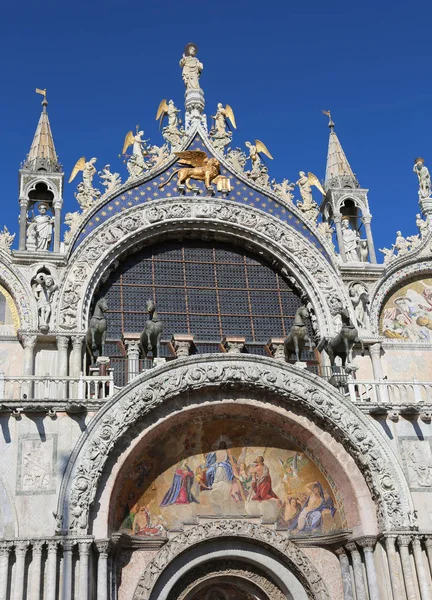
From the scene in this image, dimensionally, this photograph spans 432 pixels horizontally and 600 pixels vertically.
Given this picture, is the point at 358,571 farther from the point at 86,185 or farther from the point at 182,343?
the point at 86,185

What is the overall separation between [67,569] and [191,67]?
1471 centimetres

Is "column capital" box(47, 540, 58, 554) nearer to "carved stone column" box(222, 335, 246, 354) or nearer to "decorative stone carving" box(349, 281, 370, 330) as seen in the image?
"carved stone column" box(222, 335, 246, 354)

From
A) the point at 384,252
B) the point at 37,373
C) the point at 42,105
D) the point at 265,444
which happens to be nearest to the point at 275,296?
the point at 384,252

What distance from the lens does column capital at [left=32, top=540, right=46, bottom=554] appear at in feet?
43.9

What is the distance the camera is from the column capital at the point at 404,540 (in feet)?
47.8

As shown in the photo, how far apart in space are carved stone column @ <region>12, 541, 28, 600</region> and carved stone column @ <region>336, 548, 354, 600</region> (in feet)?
21.0

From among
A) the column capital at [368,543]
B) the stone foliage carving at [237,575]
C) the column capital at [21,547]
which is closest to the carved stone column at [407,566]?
the column capital at [368,543]

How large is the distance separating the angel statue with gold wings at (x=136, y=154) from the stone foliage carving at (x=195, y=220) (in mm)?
1139

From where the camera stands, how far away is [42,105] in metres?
20.4

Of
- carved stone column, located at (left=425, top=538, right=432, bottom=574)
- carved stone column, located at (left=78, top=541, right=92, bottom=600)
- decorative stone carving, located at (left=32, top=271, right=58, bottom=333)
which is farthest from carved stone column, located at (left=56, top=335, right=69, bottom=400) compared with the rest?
carved stone column, located at (left=425, top=538, right=432, bottom=574)

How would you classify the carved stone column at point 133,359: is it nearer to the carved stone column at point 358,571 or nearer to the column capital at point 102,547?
the column capital at point 102,547

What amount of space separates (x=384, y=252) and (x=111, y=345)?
7.43 meters

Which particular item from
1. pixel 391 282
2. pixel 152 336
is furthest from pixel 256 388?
pixel 391 282

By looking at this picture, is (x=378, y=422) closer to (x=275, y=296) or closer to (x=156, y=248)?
(x=275, y=296)
